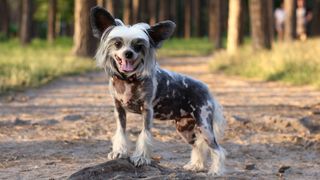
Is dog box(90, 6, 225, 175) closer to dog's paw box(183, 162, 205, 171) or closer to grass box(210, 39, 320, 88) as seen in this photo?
dog's paw box(183, 162, 205, 171)

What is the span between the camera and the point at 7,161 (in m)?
6.33

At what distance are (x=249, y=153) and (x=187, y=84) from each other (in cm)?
203

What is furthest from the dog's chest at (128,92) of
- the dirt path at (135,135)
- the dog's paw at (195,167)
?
the dog's paw at (195,167)

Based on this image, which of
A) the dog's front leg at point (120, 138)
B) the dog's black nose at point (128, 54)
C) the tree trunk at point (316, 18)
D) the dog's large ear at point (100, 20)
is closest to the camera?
the dog's black nose at point (128, 54)

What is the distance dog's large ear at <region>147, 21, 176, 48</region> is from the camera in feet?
16.4

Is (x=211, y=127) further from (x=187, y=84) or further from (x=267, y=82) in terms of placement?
(x=267, y=82)

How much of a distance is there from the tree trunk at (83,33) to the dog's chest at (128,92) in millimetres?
16298

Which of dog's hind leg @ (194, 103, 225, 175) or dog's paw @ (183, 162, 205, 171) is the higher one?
dog's hind leg @ (194, 103, 225, 175)

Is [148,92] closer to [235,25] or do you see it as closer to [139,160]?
[139,160]

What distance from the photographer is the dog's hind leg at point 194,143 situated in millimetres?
5781

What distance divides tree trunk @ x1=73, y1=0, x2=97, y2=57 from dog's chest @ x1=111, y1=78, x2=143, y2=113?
16.3 meters

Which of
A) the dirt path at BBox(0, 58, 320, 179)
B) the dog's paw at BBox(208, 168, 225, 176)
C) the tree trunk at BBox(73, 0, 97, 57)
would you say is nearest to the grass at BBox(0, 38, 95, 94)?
the dirt path at BBox(0, 58, 320, 179)

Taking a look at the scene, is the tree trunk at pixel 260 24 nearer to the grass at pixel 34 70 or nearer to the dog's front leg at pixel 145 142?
the grass at pixel 34 70

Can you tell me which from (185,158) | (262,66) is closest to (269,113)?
(185,158)
